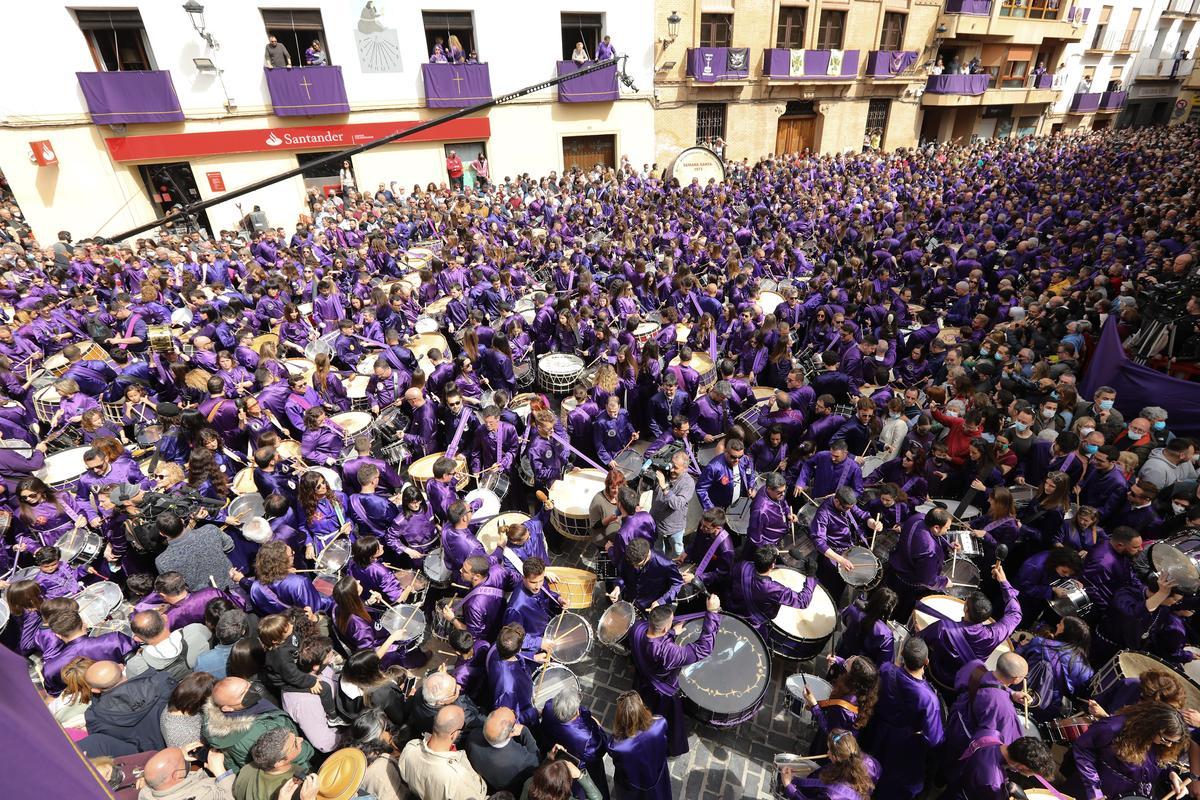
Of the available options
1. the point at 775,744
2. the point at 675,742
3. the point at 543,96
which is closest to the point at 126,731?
the point at 675,742

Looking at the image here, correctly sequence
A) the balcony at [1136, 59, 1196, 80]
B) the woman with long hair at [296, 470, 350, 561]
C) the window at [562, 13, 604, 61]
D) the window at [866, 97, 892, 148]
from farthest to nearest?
Result: the balcony at [1136, 59, 1196, 80], the window at [866, 97, 892, 148], the window at [562, 13, 604, 61], the woman with long hair at [296, 470, 350, 561]

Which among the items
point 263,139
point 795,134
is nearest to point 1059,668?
point 263,139

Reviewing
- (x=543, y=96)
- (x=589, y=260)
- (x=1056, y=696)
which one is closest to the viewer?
(x=1056, y=696)

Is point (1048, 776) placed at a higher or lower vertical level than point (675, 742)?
higher

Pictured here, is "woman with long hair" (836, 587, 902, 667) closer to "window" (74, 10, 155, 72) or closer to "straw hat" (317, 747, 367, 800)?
"straw hat" (317, 747, 367, 800)

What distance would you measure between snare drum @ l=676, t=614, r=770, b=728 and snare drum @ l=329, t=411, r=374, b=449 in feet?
17.0

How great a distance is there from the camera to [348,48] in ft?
68.1

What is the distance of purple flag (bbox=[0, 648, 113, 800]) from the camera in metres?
0.97

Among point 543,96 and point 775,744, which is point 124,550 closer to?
point 775,744

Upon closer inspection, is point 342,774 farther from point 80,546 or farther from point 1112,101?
point 1112,101

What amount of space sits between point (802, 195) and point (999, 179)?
902cm

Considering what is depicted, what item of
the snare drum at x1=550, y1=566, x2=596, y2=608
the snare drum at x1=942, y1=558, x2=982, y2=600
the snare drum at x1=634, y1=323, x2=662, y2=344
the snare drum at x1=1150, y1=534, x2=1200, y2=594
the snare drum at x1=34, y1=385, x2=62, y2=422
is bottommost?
the snare drum at x1=550, y1=566, x2=596, y2=608

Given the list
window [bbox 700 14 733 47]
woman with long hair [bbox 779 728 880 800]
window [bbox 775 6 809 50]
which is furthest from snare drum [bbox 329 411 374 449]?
window [bbox 775 6 809 50]

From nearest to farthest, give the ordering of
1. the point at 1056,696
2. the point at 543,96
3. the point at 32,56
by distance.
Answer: the point at 1056,696 < the point at 32,56 < the point at 543,96
